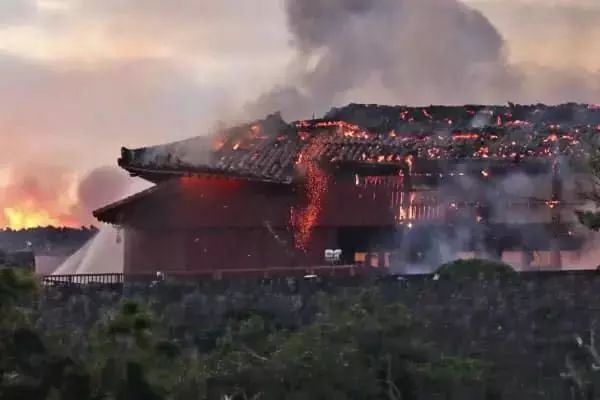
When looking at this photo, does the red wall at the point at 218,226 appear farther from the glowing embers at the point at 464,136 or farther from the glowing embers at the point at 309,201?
the glowing embers at the point at 464,136

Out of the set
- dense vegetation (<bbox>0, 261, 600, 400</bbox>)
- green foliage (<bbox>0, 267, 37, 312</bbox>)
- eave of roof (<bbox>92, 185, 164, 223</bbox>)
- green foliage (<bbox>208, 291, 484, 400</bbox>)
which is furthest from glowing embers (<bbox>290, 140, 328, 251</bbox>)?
green foliage (<bbox>0, 267, 37, 312</bbox>)

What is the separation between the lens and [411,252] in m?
30.6

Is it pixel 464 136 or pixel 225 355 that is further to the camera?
pixel 464 136

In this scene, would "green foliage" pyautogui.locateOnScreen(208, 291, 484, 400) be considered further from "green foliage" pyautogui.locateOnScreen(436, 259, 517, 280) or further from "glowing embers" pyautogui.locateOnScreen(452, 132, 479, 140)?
"glowing embers" pyautogui.locateOnScreen(452, 132, 479, 140)

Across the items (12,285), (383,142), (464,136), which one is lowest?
(12,285)

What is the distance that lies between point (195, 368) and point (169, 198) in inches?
677

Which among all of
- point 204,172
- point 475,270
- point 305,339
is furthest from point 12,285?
point 204,172

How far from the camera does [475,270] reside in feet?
74.8

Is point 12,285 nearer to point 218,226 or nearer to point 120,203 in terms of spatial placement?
point 218,226

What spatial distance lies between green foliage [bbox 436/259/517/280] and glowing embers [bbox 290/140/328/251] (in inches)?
251

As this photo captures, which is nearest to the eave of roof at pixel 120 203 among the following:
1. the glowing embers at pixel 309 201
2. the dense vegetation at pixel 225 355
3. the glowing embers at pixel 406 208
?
the glowing embers at pixel 309 201

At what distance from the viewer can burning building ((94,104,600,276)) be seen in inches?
1124

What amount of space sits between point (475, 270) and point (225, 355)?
34.4ft

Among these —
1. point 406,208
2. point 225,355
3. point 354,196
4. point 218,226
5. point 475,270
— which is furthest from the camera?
point 406,208
